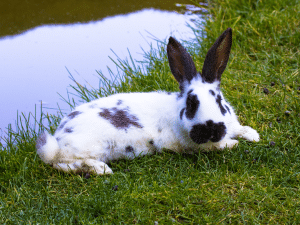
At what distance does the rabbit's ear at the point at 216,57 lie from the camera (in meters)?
3.17

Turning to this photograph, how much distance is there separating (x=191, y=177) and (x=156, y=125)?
64cm

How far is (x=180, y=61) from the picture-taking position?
3324mm

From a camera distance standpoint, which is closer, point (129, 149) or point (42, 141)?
point (42, 141)

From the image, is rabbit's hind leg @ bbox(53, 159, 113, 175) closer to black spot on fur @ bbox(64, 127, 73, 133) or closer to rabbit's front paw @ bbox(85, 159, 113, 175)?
rabbit's front paw @ bbox(85, 159, 113, 175)

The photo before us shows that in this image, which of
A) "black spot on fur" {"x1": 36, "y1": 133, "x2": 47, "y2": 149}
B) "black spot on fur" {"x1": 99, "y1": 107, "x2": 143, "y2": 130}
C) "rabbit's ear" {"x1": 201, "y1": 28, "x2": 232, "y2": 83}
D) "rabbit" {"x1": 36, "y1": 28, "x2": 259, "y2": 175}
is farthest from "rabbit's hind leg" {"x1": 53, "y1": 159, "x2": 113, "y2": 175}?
"rabbit's ear" {"x1": 201, "y1": 28, "x2": 232, "y2": 83}

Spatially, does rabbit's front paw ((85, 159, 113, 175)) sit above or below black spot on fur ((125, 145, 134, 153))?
below

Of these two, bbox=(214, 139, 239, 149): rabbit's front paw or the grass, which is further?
bbox=(214, 139, 239, 149): rabbit's front paw

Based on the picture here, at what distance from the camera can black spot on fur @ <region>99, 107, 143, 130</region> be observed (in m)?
3.33

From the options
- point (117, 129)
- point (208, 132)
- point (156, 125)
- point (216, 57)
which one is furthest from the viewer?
point (156, 125)

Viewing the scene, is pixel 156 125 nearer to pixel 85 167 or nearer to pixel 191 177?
pixel 191 177

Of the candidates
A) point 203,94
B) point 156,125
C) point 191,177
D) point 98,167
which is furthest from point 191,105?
point 98,167

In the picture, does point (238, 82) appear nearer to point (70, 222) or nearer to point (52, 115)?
point (52, 115)

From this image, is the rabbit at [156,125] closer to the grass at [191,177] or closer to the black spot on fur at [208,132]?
the black spot on fur at [208,132]

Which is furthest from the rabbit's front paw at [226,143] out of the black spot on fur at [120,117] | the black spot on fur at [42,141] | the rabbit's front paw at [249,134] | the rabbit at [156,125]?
the black spot on fur at [42,141]
